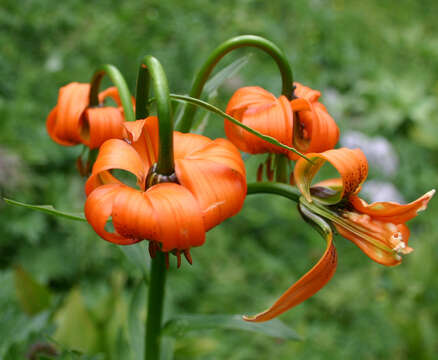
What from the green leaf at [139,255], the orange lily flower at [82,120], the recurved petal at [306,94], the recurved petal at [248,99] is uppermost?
the recurved petal at [306,94]

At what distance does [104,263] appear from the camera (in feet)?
5.86

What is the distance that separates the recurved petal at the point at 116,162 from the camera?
535mm

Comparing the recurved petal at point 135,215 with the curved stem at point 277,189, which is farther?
the curved stem at point 277,189

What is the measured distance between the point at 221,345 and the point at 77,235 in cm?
63

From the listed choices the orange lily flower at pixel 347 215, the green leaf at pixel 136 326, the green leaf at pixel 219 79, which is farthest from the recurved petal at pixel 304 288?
the green leaf at pixel 136 326

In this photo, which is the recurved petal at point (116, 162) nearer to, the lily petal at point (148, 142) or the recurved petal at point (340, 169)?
the lily petal at point (148, 142)

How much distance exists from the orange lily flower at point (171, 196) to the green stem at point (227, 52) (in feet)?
0.45

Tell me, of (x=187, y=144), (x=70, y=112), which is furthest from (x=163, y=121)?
(x=70, y=112)

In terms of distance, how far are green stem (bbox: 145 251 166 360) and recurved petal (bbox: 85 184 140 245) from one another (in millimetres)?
229

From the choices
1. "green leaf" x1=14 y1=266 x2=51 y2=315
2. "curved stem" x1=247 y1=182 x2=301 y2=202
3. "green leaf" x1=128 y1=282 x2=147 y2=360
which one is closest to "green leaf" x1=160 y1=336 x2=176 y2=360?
"green leaf" x1=128 y1=282 x2=147 y2=360

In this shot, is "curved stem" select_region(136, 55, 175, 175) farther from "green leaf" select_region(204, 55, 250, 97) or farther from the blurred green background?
the blurred green background

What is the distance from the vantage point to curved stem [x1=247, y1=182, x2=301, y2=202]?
692 millimetres

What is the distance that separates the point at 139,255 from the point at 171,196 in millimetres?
383

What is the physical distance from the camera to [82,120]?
2.50 feet
